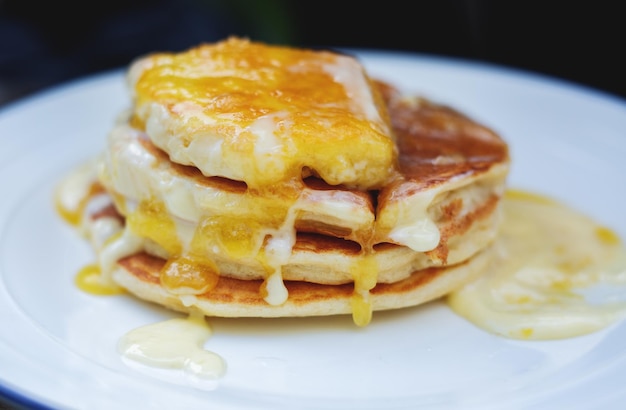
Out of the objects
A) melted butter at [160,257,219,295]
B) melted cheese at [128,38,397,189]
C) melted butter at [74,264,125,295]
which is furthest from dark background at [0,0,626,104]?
melted butter at [160,257,219,295]

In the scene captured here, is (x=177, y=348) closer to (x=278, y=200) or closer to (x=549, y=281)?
(x=278, y=200)

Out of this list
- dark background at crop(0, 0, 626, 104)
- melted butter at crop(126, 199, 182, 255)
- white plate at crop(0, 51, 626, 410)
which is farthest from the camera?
dark background at crop(0, 0, 626, 104)

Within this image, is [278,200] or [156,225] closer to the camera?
[278,200]

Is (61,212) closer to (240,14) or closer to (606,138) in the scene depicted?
(606,138)

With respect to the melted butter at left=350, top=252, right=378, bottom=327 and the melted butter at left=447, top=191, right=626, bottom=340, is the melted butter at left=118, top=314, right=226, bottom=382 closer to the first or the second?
the melted butter at left=350, top=252, right=378, bottom=327

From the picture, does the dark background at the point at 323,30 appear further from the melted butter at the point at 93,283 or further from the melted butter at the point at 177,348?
the melted butter at the point at 177,348

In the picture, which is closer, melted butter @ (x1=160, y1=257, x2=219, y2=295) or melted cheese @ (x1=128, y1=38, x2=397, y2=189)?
melted cheese @ (x1=128, y1=38, x2=397, y2=189)

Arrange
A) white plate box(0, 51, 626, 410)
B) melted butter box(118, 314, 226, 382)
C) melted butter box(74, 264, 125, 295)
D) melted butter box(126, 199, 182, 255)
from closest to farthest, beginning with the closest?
white plate box(0, 51, 626, 410), melted butter box(118, 314, 226, 382), melted butter box(126, 199, 182, 255), melted butter box(74, 264, 125, 295)

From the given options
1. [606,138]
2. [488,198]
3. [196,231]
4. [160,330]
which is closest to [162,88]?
[196,231]

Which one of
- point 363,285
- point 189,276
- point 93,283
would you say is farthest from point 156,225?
point 363,285
